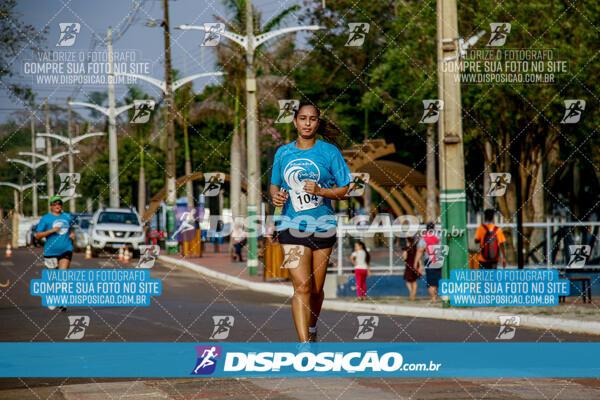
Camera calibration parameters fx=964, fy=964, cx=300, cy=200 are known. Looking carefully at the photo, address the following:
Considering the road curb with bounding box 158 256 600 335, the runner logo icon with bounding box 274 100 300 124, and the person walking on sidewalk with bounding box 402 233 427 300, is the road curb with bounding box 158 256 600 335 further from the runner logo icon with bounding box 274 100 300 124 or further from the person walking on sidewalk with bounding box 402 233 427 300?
the runner logo icon with bounding box 274 100 300 124

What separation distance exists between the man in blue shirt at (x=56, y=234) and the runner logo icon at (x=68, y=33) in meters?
2.54

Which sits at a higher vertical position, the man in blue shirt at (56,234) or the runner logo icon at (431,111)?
the runner logo icon at (431,111)

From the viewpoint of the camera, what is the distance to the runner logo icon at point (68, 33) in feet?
50.6

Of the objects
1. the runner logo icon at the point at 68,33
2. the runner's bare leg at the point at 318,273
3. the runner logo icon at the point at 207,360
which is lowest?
the runner logo icon at the point at 207,360

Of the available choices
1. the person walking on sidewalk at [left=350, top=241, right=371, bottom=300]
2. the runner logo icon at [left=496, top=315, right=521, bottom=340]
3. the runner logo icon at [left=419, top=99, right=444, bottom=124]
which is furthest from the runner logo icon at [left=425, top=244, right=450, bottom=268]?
the runner logo icon at [left=496, top=315, right=521, bottom=340]

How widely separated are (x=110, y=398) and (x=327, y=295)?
1373 cm

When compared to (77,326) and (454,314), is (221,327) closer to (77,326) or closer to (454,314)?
(77,326)

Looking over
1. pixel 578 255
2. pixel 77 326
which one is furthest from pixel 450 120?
pixel 578 255

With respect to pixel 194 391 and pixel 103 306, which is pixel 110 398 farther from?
pixel 103 306

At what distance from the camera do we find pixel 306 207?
7.39 m

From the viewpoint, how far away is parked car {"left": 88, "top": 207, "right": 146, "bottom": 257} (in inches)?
1427

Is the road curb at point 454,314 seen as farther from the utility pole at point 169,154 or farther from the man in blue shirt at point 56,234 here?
the utility pole at point 169,154

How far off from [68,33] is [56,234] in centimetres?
327

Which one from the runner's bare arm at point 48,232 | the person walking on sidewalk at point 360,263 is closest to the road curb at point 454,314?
the person walking on sidewalk at point 360,263
